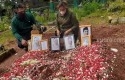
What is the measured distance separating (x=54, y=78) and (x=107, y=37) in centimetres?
479

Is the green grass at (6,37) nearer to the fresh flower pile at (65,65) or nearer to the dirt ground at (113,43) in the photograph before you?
the dirt ground at (113,43)

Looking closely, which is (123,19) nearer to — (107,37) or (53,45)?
(107,37)

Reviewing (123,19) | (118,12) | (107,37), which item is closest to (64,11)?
(107,37)

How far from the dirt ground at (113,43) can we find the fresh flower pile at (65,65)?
0.22 metres

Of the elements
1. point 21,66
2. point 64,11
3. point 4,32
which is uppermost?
point 64,11

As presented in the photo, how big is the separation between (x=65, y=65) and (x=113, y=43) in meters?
2.46

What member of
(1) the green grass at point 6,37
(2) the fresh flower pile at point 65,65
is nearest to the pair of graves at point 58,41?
(2) the fresh flower pile at point 65,65

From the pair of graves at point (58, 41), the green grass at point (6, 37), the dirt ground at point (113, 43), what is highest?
the pair of graves at point (58, 41)

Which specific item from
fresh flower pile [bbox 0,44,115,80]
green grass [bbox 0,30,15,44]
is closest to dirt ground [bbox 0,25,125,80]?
fresh flower pile [bbox 0,44,115,80]

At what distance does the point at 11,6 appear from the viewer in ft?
80.6

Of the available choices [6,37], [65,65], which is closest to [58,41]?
[65,65]

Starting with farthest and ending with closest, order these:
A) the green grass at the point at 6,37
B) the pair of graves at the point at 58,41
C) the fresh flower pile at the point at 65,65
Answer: the green grass at the point at 6,37 < the pair of graves at the point at 58,41 < the fresh flower pile at the point at 65,65

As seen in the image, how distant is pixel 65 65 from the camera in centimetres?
913

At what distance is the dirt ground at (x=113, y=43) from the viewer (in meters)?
8.51
